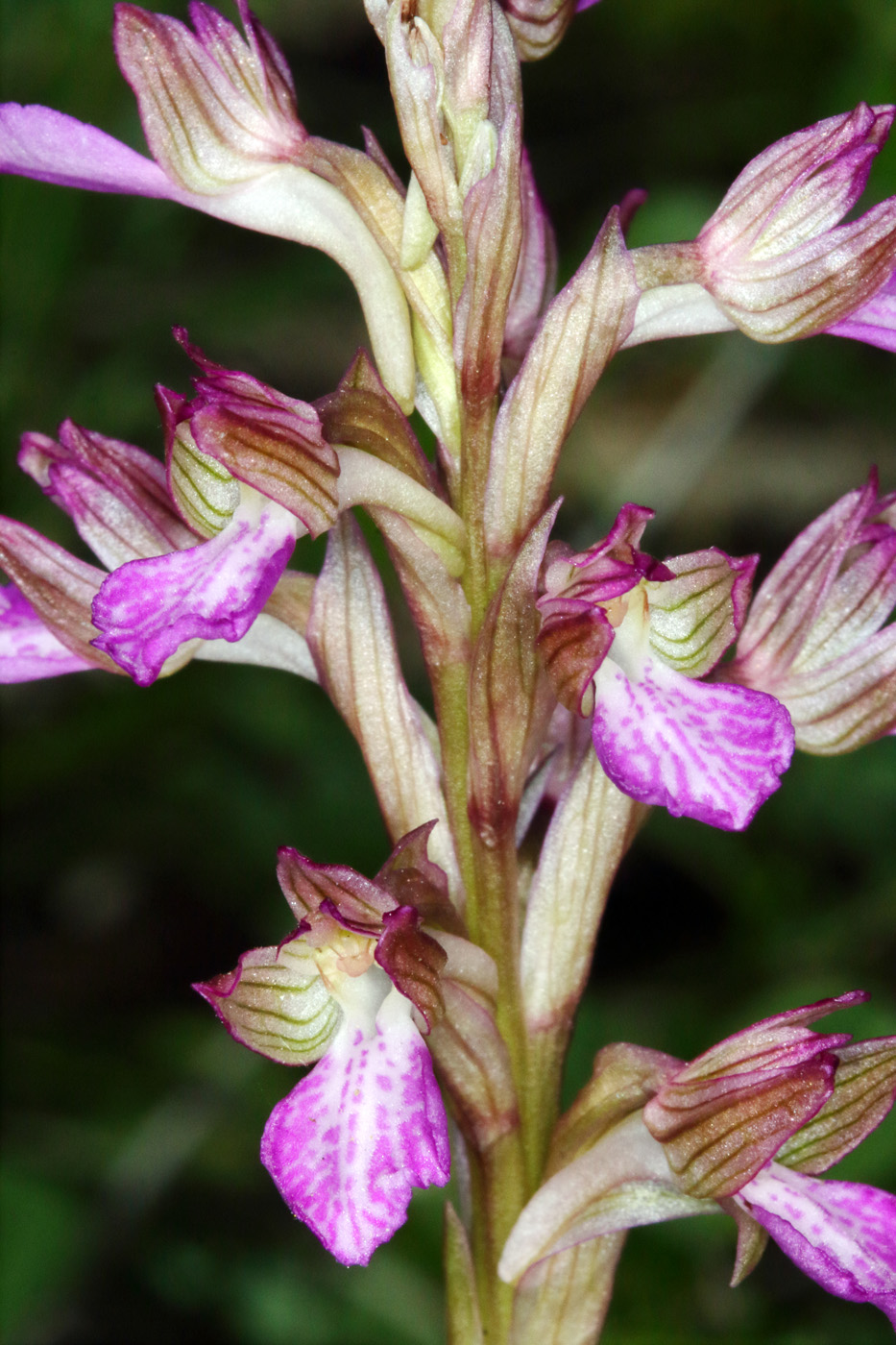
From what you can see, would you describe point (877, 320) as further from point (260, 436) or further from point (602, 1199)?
point (602, 1199)

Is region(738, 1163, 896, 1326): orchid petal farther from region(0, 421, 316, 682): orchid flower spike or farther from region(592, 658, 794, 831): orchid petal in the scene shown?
region(0, 421, 316, 682): orchid flower spike

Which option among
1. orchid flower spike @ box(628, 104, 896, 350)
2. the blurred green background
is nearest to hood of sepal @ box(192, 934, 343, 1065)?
orchid flower spike @ box(628, 104, 896, 350)

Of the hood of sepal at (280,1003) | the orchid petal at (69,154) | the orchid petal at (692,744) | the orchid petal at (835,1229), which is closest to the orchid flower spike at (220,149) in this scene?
the orchid petal at (69,154)

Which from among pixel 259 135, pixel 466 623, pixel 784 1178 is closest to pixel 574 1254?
pixel 784 1178

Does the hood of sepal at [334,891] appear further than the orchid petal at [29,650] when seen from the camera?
No

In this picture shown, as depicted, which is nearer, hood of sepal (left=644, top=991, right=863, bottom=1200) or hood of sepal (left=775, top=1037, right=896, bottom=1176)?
hood of sepal (left=644, top=991, right=863, bottom=1200)

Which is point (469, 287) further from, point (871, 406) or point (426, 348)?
point (871, 406)

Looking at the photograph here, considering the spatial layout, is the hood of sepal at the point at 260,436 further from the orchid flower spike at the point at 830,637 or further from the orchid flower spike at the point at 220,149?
the orchid flower spike at the point at 830,637
